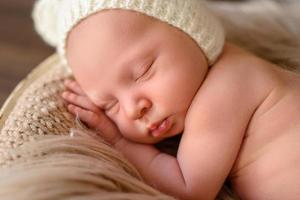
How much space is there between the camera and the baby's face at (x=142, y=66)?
82 cm

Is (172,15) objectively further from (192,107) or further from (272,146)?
(272,146)

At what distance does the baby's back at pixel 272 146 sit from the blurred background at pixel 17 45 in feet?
2.82

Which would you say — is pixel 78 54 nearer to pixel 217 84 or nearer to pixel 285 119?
pixel 217 84

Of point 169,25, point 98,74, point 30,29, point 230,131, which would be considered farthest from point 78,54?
point 30,29

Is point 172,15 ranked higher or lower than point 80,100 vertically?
higher

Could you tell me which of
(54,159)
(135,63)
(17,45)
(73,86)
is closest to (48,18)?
(73,86)

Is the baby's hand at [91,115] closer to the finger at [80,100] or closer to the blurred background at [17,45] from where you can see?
the finger at [80,100]

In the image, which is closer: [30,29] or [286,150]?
[286,150]

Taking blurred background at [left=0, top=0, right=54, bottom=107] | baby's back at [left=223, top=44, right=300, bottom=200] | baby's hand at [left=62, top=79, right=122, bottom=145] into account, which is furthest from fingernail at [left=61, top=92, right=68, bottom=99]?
blurred background at [left=0, top=0, right=54, bottom=107]

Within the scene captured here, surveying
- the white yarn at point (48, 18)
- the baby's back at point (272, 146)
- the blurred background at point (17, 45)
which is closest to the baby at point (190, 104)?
the baby's back at point (272, 146)

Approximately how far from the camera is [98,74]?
0.84m

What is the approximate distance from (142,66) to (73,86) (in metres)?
0.16

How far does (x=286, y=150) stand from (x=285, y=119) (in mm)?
49

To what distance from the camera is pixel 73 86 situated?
93 centimetres
